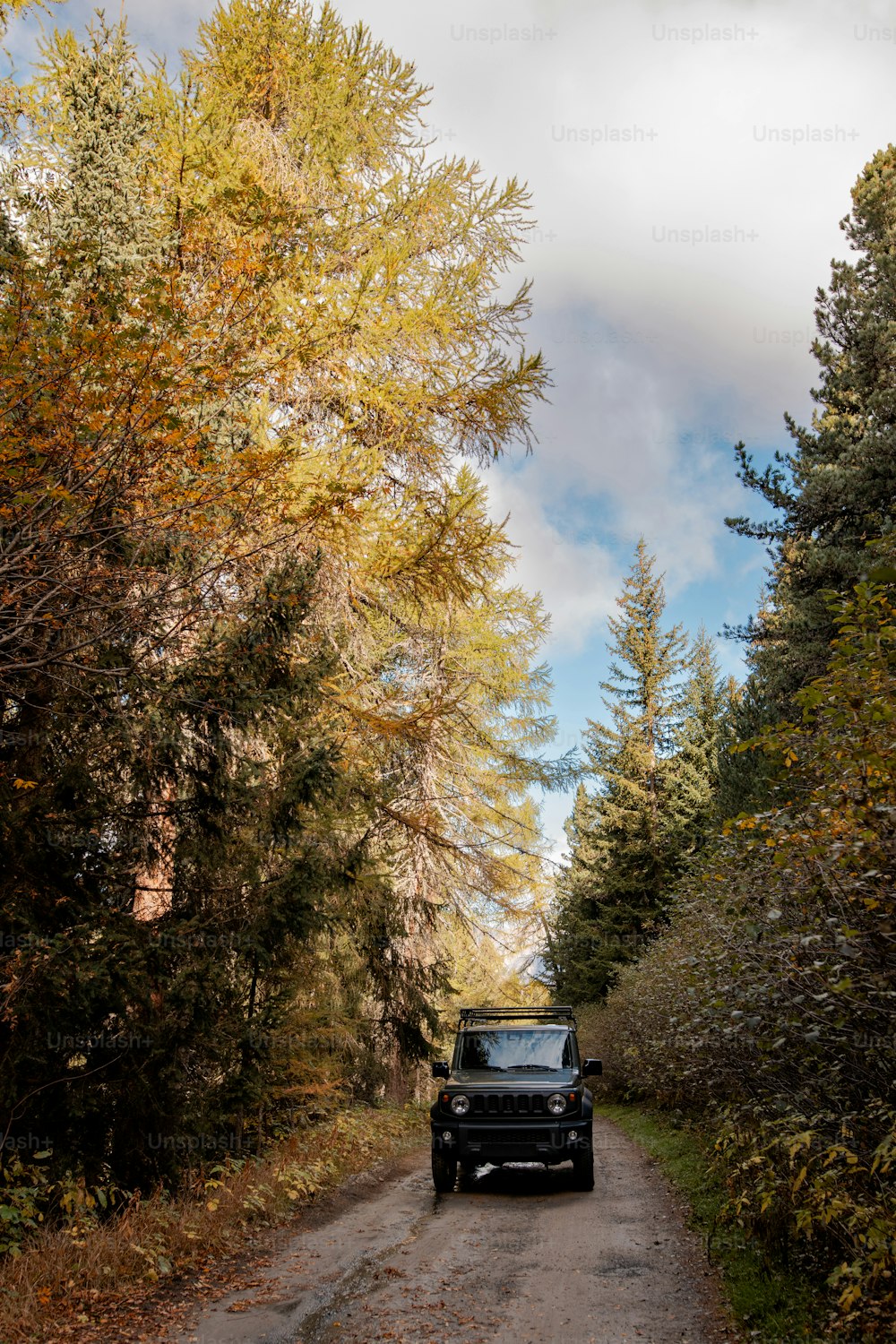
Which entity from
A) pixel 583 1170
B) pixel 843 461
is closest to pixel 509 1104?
pixel 583 1170

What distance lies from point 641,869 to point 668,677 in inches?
317

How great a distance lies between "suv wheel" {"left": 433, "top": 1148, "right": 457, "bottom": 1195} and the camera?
9273 millimetres

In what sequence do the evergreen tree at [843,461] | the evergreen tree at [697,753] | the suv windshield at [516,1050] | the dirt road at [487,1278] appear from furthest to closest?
the evergreen tree at [697,753] < the evergreen tree at [843,461] < the suv windshield at [516,1050] < the dirt road at [487,1278]

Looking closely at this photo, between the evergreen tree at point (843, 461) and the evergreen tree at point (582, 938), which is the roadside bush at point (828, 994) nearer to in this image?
the evergreen tree at point (843, 461)

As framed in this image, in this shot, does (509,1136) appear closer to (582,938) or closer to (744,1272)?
(744,1272)

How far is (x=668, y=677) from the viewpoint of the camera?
1356 inches

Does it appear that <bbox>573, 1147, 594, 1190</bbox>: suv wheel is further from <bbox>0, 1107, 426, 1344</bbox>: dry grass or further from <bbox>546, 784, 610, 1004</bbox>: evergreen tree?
<bbox>546, 784, 610, 1004</bbox>: evergreen tree

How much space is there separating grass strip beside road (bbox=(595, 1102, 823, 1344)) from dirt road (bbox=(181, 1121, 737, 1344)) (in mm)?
157

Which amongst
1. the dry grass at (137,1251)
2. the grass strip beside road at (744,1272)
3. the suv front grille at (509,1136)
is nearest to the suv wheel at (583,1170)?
the suv front grille at (509,1136)

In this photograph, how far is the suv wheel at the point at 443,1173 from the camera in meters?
9.27

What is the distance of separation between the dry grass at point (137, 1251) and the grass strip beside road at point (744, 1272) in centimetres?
362

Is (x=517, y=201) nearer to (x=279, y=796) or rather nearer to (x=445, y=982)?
(x=279, y=796)

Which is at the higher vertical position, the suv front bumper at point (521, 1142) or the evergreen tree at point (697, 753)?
the evergreen tree at point (697, 753)

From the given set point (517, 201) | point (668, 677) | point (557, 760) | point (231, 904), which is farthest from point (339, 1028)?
point (668, 677)
